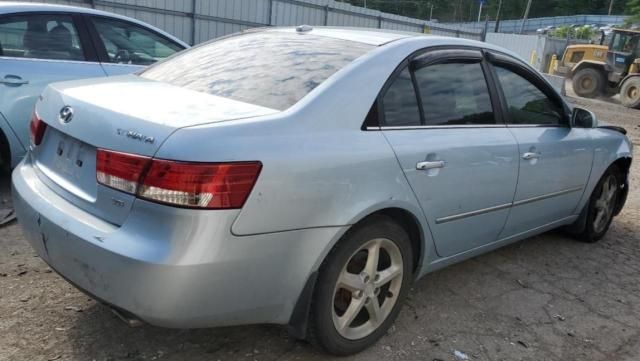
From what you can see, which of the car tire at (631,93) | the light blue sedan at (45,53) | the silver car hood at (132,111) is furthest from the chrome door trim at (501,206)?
the car tire at (631,93)

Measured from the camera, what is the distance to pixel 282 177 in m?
2.23

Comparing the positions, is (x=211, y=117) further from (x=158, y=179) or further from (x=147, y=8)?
(x=147, y=8)

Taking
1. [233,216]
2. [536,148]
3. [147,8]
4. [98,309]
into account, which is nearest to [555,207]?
[536,148]

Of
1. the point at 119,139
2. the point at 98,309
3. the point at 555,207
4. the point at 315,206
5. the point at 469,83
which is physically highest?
the point at 469,83

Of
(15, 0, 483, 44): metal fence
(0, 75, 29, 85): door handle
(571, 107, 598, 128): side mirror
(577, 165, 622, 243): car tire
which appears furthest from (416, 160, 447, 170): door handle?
(15, 0, 483, 44): metal fence

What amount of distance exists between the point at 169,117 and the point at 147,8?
1120 centimetres

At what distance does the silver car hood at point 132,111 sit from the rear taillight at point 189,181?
0.22ft

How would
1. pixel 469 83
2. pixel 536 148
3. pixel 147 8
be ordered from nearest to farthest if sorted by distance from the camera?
pixel 469 83, pixel 536 148, pixel 147 8

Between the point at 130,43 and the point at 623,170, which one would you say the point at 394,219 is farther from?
the point at 130,43

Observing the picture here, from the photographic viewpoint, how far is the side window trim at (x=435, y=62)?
2.73 metres

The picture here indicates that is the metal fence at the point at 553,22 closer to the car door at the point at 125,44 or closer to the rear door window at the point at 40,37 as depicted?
the car door at the point at 125,44

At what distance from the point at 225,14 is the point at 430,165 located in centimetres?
1262

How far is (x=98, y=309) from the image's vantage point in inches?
118

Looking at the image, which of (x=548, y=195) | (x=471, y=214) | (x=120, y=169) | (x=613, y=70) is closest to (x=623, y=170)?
(x=548, y=195)
